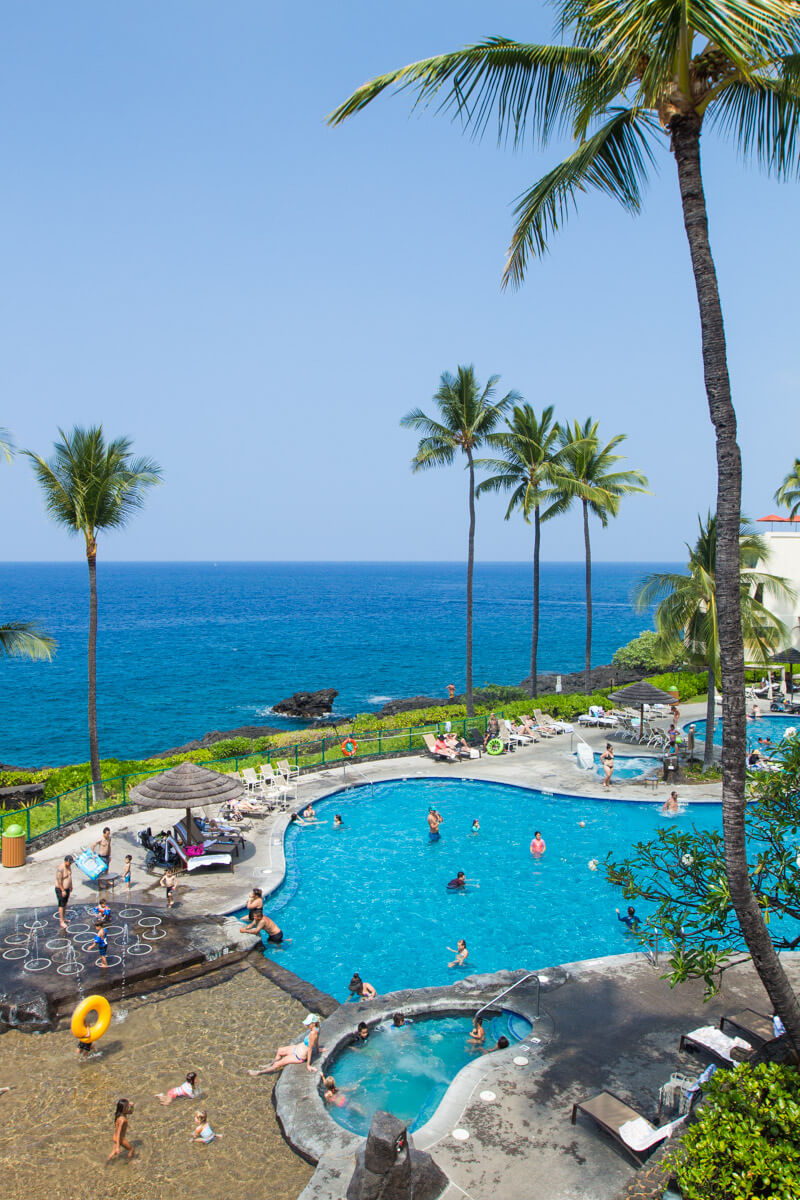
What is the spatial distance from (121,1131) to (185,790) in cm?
953

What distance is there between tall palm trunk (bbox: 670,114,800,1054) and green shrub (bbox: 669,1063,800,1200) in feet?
3.14

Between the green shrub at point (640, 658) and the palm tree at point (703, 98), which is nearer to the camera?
the palm tree at point (703, 98)

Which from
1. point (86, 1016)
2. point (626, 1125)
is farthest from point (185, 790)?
point (626, 1125)

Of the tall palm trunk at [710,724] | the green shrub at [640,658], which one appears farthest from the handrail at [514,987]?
the green shrub at [640,658]

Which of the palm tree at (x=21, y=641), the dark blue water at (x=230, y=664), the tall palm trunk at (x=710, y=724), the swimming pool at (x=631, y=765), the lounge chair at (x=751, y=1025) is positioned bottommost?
the dark blue water at (x=230, y=664)

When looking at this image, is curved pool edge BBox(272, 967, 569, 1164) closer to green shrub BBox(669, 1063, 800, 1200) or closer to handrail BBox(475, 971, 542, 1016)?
handrail BBox(475, 971, 542, 1016)

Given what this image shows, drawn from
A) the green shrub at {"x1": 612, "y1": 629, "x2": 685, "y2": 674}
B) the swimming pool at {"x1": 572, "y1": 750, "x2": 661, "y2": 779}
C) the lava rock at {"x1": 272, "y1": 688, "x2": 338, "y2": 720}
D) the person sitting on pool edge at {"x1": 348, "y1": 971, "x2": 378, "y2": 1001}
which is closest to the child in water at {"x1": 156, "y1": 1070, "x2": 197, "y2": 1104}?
the person sitting on pool edge at {"x1": 348, "y1": 971, "x2": 378, "y2": 1001}

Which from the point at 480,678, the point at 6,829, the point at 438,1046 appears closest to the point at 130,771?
the point at 6,829

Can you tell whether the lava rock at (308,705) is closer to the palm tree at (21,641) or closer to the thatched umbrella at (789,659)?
the thatched umbrella at (789,659)

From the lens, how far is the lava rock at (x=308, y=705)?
2485 inches

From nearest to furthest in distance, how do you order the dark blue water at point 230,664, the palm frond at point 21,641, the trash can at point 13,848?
the trash can at point 13,848 → the palm frond at point 21,641 → the dark blue water at point 230,664

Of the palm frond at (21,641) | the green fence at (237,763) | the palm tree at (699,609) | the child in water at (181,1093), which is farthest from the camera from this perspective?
the palm tree at (699,609)

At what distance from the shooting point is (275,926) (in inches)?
659

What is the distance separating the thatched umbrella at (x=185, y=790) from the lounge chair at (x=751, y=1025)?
11898 mm
